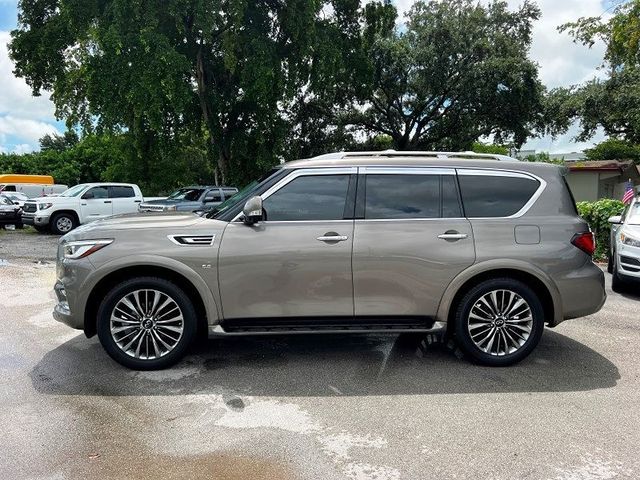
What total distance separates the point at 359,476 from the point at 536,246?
8.85ft

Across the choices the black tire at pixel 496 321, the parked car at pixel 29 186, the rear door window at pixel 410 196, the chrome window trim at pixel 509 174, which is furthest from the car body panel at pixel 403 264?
the parked car at pixel 29 186

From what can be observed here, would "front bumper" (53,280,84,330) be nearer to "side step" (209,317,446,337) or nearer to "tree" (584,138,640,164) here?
"side step" (209,317,446,337)

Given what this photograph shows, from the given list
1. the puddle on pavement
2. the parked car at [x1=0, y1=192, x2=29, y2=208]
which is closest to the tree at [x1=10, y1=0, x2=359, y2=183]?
the parked car at [x1=0, y1=192, x2=29, y2=208]

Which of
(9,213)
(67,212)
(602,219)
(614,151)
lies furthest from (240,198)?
(614,151)

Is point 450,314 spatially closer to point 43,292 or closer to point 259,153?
point 43,292

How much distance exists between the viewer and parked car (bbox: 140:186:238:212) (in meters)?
16.1

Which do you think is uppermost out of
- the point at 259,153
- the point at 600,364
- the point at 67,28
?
the point at 67,28

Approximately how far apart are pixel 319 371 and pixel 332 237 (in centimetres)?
123

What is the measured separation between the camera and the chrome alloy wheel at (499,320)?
15.0ft

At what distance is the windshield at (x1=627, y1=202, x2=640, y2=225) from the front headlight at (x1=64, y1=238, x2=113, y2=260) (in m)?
7.84

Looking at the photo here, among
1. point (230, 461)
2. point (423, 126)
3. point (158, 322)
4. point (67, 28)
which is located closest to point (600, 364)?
point (230, 461)

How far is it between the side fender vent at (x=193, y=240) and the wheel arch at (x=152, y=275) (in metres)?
0.25

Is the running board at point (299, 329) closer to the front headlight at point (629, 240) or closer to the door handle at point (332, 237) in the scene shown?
the door handle at point (332, 237)

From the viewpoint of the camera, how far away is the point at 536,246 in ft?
14.9
